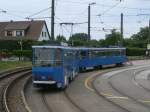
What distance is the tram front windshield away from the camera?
2777cm

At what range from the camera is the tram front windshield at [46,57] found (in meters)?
27.8

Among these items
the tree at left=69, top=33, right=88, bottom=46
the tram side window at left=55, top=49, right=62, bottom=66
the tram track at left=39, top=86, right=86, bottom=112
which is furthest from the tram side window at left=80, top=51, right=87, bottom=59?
the tram side window at left=55, top=49, right=62, bottom=66

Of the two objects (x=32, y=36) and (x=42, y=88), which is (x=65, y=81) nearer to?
(x=42, y=88)

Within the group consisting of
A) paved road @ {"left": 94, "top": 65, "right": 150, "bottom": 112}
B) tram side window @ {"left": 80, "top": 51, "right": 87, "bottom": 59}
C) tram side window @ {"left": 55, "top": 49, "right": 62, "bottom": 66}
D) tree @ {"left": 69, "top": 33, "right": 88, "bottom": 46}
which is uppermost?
tree @ {"left": 69, "top": 33, "right": 88, "bottom": 46}

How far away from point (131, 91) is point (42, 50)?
624cm

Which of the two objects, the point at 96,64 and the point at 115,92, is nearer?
the point at 115,92

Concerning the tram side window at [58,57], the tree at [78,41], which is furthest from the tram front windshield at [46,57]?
the tree at [78,41]

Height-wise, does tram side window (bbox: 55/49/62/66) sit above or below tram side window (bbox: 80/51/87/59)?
above

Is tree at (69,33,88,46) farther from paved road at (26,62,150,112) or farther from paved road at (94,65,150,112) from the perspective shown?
paved road at (26,62,150,112)

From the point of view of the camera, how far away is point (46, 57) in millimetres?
27875

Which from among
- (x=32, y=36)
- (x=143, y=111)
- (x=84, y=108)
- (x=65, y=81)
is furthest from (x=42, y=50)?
(x=32, y=36)

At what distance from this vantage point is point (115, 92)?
29.0 m

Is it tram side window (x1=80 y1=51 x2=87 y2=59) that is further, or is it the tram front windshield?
tram side window (x1=80 y1=51 x2=87 y2=59)

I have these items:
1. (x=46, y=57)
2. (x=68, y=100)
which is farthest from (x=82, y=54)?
(x=68, y=100)
